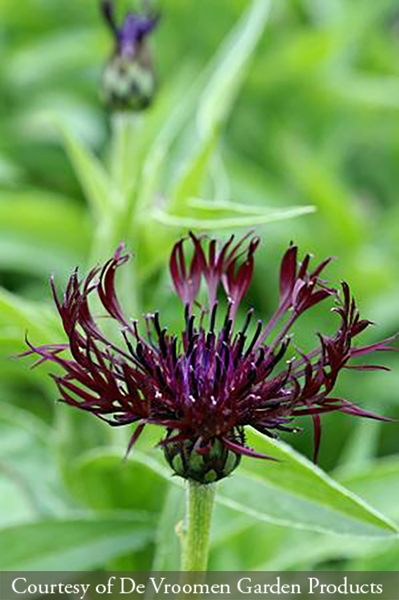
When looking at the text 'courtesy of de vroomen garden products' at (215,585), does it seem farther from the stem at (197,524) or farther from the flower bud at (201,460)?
the flower bud at (201,460)

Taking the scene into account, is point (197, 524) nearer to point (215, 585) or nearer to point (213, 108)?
point (215, 585)

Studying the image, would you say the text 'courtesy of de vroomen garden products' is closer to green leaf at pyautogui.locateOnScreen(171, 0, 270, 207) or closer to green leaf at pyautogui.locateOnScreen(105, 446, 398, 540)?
green leaf at pyautogui.locateOnScreen(105, 446, 398, 540)

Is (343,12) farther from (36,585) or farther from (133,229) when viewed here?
(36,585)

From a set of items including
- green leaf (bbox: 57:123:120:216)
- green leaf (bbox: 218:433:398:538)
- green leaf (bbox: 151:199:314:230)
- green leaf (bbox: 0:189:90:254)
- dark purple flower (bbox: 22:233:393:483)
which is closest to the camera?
dark purple flower (bbox: 22:233:393:483)

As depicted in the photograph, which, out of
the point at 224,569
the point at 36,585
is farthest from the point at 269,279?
the point at 36,585

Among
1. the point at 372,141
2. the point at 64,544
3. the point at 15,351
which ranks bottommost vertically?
the point at 64,544

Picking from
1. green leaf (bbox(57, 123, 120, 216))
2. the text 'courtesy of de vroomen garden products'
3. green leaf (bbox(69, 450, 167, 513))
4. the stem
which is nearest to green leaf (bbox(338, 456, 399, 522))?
the text 'courtesy of de vroomen garden products'

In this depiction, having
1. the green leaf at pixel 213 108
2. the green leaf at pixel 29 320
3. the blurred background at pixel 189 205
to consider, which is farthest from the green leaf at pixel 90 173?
the green leaf at pixel 29 320

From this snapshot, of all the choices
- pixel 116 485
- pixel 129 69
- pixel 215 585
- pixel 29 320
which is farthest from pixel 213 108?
pixel 215 585
